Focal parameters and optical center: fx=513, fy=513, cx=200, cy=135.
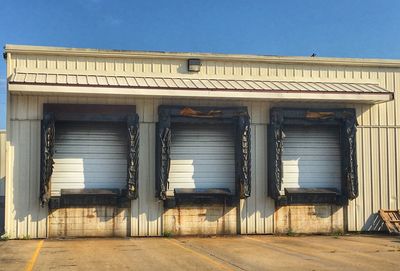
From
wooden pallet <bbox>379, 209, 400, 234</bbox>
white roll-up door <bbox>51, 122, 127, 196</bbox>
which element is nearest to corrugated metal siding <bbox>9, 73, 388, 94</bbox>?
white roll-up door <bbox>51, 122, 127, 196</bbox>

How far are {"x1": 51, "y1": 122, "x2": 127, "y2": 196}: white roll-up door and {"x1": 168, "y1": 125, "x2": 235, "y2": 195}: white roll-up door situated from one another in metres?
1.68

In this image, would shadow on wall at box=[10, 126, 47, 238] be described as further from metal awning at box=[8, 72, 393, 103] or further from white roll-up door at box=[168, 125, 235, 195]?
white roll-up door at box=[168, 125, 235, 195]

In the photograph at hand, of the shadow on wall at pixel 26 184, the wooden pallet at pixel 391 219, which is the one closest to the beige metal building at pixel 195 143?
the shadow on wall at pixel 26 184

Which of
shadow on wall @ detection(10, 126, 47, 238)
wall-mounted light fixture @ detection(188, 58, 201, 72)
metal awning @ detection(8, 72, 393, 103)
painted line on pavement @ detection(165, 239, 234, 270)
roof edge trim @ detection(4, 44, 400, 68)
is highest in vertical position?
roof edge trim @ detection(4, 44, 400, 68)

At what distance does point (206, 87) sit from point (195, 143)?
6.33 feet

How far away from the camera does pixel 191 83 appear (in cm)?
1652

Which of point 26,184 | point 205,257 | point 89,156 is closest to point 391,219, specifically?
point 205,257

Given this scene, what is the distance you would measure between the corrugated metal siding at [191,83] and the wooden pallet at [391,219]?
422cm

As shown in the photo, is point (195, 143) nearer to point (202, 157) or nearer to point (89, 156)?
point (202, 157)

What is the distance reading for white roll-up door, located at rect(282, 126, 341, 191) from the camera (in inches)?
686

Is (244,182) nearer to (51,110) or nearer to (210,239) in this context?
(210,239)

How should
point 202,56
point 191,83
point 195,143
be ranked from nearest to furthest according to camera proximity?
point 191,83
point 195,143
point 202,56

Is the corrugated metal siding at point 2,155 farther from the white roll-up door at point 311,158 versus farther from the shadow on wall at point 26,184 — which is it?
the white roll-up door at point 311,158

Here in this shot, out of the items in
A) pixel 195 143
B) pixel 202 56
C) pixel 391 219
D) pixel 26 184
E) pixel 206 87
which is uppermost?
pixel 202 56
